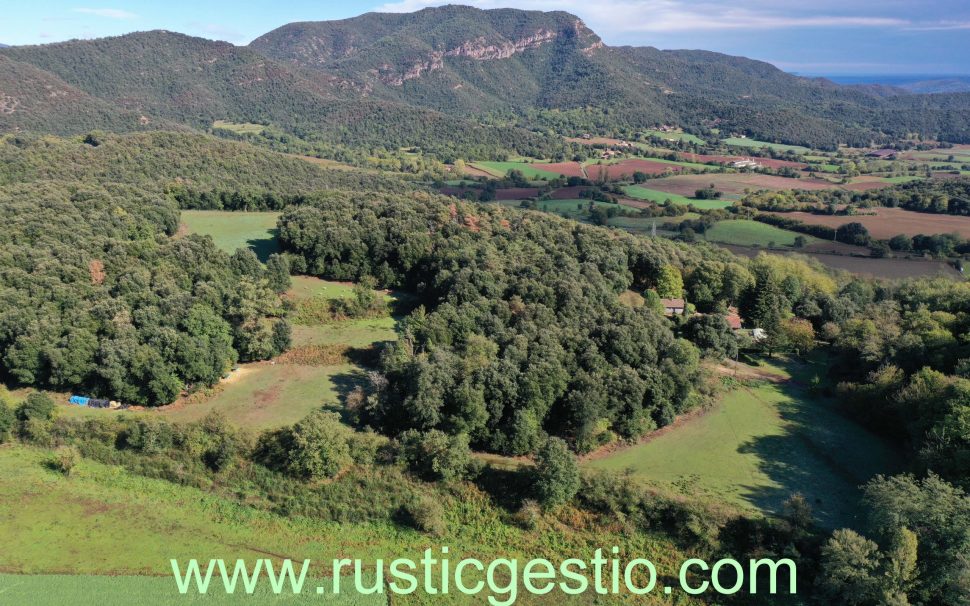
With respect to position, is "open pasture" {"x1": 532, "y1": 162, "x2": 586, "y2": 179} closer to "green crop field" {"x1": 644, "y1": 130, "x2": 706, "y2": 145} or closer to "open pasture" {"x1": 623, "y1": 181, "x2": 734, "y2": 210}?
"open pasture" {"x1": 623, "y1": 181, "x2": 734, "y2": 210}

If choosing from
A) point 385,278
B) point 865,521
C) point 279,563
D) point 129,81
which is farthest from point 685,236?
point 129,81

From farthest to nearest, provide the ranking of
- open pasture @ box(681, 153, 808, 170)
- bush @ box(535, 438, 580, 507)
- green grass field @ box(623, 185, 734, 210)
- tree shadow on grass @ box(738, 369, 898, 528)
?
open pasture @ box(681, 153, 808, 170), green grass field @ box(623, 185, 734, 210), tree shadow on grass @ box(738, 369, 898, 528), bush @ box(535, 438, 580, 507)

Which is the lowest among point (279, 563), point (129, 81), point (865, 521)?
point (279, 563)

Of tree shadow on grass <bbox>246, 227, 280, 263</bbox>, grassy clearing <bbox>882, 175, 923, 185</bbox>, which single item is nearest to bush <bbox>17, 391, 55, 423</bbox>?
tree shadow on grass <bbox>246, 227, 280, 263</bbox>

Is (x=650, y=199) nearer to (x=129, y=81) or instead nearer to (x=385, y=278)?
(x=385, y=278)

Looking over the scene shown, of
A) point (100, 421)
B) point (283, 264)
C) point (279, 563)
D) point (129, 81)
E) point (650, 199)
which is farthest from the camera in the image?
point (129, 81)

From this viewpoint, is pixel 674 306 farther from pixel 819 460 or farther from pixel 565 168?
pixel 565 168

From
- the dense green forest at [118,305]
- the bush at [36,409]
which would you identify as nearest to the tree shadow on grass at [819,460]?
the dense green forest at [118,305]
